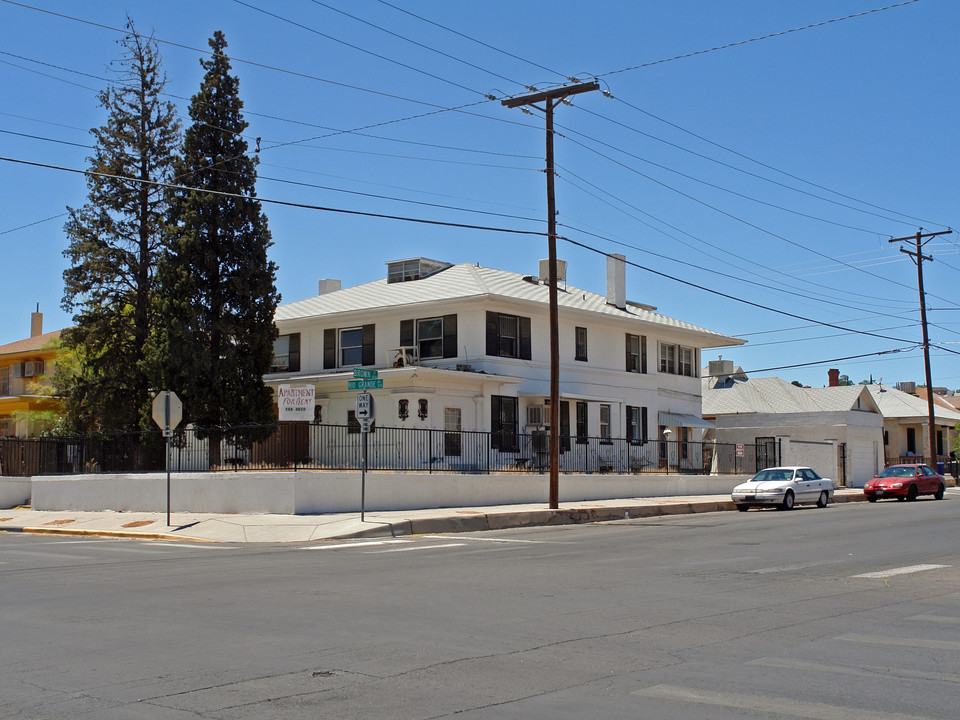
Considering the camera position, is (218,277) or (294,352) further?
(294,352)

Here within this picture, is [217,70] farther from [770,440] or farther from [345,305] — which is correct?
[770,440]

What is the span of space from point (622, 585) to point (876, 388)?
207 ft

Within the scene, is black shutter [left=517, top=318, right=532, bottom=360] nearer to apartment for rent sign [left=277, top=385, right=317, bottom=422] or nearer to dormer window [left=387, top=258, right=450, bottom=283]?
dormer window [left=387, top=258, right=450, bottom=283]

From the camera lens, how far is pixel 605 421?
3956 centimetres

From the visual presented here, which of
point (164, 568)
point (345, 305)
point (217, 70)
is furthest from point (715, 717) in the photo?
point (345, 305)

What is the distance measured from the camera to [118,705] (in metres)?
6.34

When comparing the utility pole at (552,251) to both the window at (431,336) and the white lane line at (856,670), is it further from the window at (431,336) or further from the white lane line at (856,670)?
the white lane line at (856,670)

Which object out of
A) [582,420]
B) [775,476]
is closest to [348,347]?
[582,420]

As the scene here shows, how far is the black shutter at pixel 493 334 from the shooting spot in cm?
3503

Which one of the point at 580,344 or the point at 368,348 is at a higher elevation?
the point at 580,344

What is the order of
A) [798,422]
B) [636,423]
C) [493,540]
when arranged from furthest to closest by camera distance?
[798,422] < [636,423] < [493,540]

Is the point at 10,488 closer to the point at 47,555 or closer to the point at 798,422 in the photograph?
the point at 47,555

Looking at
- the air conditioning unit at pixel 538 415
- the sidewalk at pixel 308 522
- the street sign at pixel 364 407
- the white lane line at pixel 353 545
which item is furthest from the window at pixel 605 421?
the white lane line at pixel 353 545

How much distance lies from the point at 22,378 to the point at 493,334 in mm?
34039
